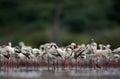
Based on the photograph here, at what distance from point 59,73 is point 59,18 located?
19.1 meters

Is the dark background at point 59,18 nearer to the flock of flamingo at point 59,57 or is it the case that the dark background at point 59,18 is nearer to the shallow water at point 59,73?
the flock of flamingo at point 59,57

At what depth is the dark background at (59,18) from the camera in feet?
134

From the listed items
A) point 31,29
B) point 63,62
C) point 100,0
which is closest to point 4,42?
point 31,29

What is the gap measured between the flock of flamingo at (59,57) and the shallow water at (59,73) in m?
0.26

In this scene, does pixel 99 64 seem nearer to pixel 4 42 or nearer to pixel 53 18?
pixel 4 42

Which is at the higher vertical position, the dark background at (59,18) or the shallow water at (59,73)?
the dark background at (59,18)

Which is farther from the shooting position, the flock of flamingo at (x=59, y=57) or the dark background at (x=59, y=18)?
the dark background at (x=59, y=18)

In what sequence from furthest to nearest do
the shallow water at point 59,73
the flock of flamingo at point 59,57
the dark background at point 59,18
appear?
the dark background at point 59,18, the flock of flamingo at point 59,57, the shallow water at point 59,73

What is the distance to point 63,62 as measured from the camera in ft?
78.8

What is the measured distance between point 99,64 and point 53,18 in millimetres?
18199

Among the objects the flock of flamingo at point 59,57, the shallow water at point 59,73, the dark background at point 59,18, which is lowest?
the shallow water at point 59,73

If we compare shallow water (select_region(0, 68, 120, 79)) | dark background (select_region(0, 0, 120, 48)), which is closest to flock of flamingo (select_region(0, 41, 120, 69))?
shallow water (select_region(0, 68, 120, 79))

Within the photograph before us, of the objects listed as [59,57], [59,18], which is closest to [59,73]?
[59,57]

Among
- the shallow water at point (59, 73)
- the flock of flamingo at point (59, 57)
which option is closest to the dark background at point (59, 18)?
the flock of flamingo at point (59, 57)
